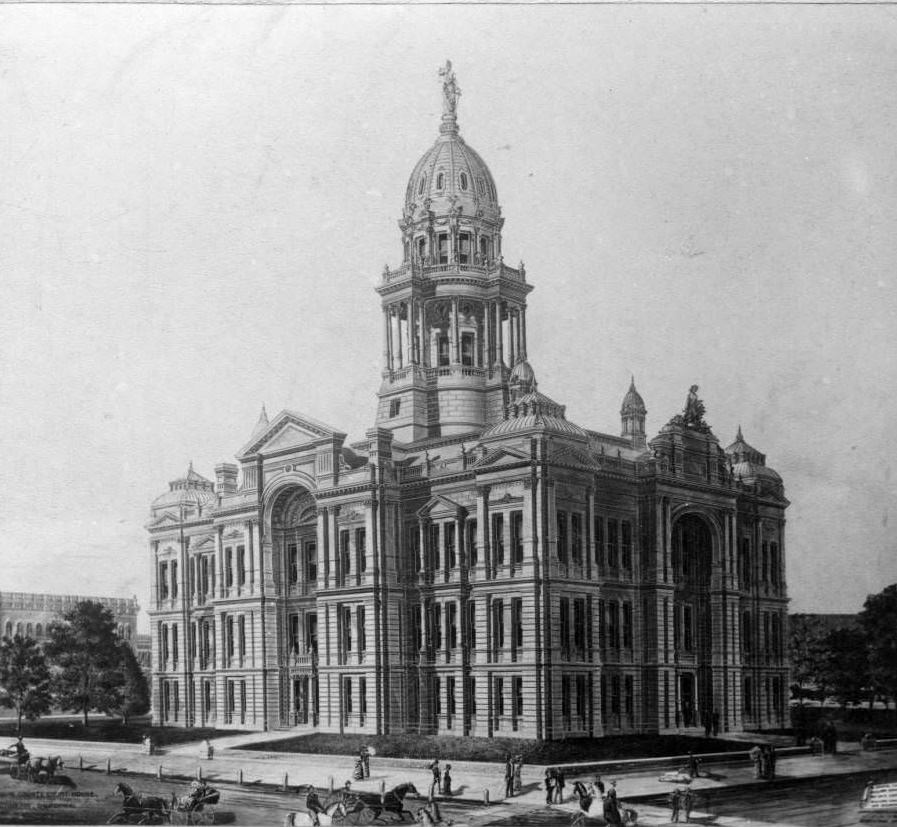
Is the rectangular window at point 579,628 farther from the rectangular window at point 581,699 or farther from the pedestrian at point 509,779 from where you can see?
the pedestrian at point 509,779

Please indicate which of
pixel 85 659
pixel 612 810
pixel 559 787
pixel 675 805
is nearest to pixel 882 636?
pixel 675 805

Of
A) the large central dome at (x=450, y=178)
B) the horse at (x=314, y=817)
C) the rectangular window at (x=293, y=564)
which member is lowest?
the horse at (x=314, y=817)

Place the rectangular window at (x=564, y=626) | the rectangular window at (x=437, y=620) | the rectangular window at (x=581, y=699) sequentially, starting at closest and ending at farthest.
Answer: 1. the rectangular window at (x=564, y=626)
2. the rectangular window at (x=581, y=699)
3. the rectangular window at (x=437, y=620)

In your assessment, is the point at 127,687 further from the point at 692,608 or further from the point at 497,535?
the point at 692,608

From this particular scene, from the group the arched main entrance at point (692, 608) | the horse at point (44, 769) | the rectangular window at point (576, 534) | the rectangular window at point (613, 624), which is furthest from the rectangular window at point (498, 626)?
the horse at point (44, 769)

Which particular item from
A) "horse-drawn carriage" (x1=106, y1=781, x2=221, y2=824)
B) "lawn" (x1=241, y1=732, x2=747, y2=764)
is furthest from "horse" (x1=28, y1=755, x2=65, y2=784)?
"lawn" (x1=241, y1=732, x2=747, y2=764)
